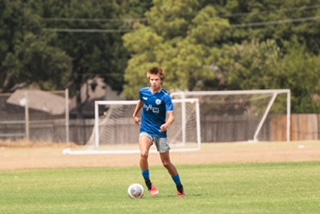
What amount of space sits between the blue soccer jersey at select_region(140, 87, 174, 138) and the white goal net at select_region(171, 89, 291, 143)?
34.1 meters

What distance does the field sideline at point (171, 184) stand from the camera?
16.0 m

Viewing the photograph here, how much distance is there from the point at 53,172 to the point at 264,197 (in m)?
13.0

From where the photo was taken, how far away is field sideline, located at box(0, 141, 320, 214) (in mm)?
16047

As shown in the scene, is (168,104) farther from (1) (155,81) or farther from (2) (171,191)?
(2) (171,191)

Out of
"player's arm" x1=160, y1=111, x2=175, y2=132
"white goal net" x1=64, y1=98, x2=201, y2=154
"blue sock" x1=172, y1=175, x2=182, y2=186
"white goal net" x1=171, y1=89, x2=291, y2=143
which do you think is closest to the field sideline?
A: "blue sock" x1=172, y1=175, x2=182, y2=186

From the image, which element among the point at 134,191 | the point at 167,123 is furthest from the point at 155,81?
the point at 134,191

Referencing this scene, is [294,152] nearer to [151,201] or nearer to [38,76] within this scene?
[151,201]

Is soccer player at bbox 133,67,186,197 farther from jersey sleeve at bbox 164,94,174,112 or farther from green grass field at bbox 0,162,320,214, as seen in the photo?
green grass field at bbox 0,162,320,214

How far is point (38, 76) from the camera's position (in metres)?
66.5

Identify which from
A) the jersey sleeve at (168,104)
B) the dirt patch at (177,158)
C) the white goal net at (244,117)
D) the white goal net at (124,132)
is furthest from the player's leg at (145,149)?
the white goal net at (244,117)

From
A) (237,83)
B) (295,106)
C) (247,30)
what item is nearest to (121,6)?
(247,30)

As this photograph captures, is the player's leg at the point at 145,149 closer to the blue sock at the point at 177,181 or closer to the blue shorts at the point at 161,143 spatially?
the blue shorts at the point at 161,143

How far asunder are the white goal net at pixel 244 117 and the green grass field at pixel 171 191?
22.7 metres

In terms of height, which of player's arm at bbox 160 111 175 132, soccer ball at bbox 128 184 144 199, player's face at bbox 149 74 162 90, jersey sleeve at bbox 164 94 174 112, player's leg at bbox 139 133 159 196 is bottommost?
soccer ball at bbox 128 184 144 199
